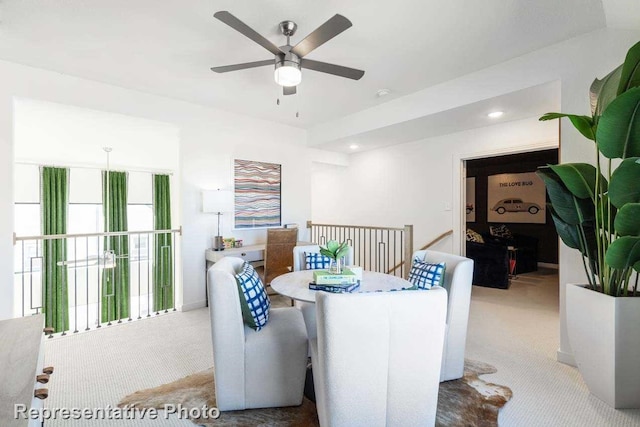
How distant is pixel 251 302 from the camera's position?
1.89 metres

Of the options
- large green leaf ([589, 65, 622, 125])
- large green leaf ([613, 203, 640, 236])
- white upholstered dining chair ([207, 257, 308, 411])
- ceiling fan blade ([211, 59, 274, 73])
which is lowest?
white upholstered dining chair ([207, 257, 308, 411])

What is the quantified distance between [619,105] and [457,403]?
1951 mm

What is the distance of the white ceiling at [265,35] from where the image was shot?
6.90ft

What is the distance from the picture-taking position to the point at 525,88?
2828 millimetres

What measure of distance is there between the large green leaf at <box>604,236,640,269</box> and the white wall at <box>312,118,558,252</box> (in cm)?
249

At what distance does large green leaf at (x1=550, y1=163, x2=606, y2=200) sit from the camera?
1983 millimetres

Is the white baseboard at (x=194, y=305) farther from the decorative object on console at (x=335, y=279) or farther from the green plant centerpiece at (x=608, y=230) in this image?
the green plant centerpiece at (x=608, y=230)

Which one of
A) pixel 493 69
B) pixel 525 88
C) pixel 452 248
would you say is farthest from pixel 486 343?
pixel 493 69

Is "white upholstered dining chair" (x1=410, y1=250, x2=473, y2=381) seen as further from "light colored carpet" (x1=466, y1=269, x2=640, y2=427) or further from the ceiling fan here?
the ceiling fan

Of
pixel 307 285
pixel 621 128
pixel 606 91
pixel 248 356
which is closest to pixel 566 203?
pixel 621 128

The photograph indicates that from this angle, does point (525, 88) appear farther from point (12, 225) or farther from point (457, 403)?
point (12, 225)

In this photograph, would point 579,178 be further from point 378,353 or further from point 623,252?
point 378,353

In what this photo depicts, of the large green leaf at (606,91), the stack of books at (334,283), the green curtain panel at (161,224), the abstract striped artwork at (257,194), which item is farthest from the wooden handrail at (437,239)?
the green curtain panel at (161,224)

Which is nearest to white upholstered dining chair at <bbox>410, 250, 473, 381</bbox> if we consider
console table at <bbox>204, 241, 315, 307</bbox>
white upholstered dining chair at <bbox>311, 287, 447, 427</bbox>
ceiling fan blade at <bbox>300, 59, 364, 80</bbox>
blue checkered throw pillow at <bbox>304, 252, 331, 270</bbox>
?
white upholstered dining chair at <bbox>311, 287, 447, 427</bbox>
